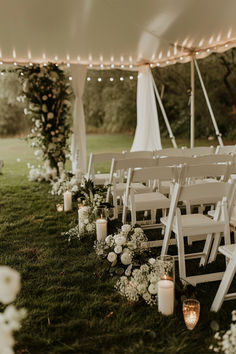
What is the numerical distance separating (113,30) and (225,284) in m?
5.64

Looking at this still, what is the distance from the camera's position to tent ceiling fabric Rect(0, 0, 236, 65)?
574cm

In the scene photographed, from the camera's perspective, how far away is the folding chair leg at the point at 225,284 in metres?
2.30

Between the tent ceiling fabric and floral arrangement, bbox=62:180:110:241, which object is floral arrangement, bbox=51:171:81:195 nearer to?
floral arrangement, bbox=62:180:110:241

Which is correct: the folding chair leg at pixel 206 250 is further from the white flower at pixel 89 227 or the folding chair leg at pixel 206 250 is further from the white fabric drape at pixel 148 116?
the white fabric drape at pixel 148 116

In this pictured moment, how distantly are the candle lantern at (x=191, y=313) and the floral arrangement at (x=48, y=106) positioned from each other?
5.70 metres

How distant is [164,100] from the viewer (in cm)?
1484

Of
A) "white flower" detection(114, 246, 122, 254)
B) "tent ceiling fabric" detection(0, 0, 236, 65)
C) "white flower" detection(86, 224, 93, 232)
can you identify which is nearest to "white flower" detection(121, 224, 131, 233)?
"white flower" detection(114, 246, 122, 254)

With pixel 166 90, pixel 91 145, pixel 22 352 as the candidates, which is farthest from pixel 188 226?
pixel 166 90

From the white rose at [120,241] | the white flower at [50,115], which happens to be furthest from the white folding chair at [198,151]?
the white flower at [50,115]

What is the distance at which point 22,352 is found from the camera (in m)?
2.14

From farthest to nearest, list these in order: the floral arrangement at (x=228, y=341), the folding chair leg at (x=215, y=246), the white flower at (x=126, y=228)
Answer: the folding chair leg at (x=215, y=246), the white flower at (x=126, y=228), the floral arrangement at (x=228, y=341)

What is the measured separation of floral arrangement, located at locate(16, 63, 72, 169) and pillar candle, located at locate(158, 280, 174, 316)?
219 inches

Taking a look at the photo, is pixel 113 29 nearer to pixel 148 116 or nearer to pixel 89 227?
pixel 148 116

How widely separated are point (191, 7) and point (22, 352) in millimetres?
5263
